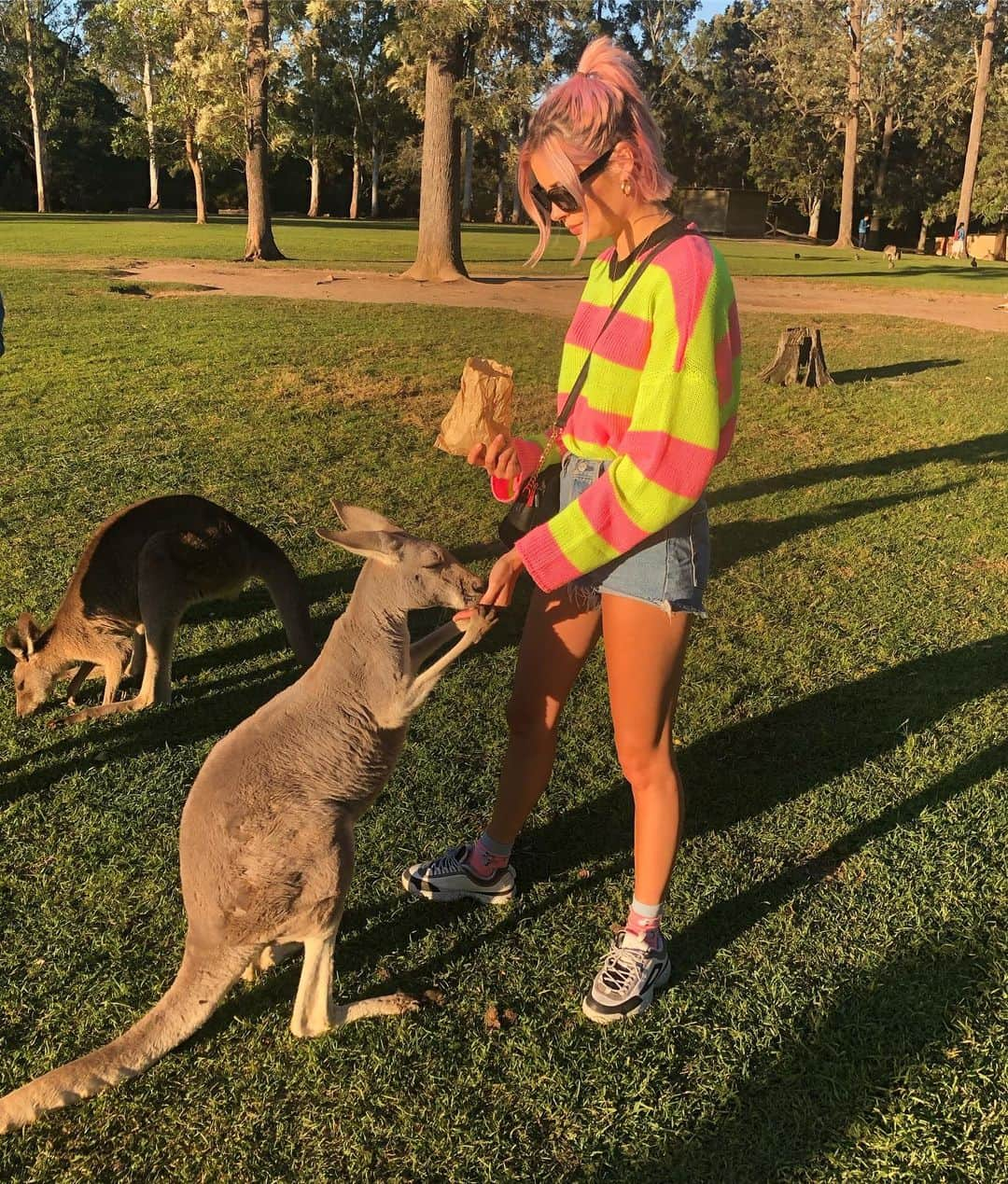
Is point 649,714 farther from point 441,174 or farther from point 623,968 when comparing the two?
point 441,174

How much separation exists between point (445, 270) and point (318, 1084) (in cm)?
1602

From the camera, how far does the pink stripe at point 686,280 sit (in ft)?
5.53

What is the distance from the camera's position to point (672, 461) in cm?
173

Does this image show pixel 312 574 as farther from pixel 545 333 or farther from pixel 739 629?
pixel 545 333

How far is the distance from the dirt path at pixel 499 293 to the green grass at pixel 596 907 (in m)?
9.42

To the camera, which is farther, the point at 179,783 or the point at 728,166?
the point at 728,166

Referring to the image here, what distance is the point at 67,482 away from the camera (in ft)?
18.9

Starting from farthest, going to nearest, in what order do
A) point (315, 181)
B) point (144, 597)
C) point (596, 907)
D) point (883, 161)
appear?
point (315, 181), point (883, 161), point (144, 597), point (596, 907)

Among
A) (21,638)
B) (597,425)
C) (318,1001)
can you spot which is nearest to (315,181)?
(21,638)

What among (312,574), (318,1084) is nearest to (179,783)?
(318,1084)

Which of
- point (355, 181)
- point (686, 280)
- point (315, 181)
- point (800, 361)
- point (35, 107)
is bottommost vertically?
point (800, 361)

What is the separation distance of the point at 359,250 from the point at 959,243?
80.7ft

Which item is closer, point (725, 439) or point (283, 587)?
point (725, 439)

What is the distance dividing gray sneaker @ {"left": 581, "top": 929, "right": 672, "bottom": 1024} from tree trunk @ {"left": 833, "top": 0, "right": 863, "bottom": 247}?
3918 cm
